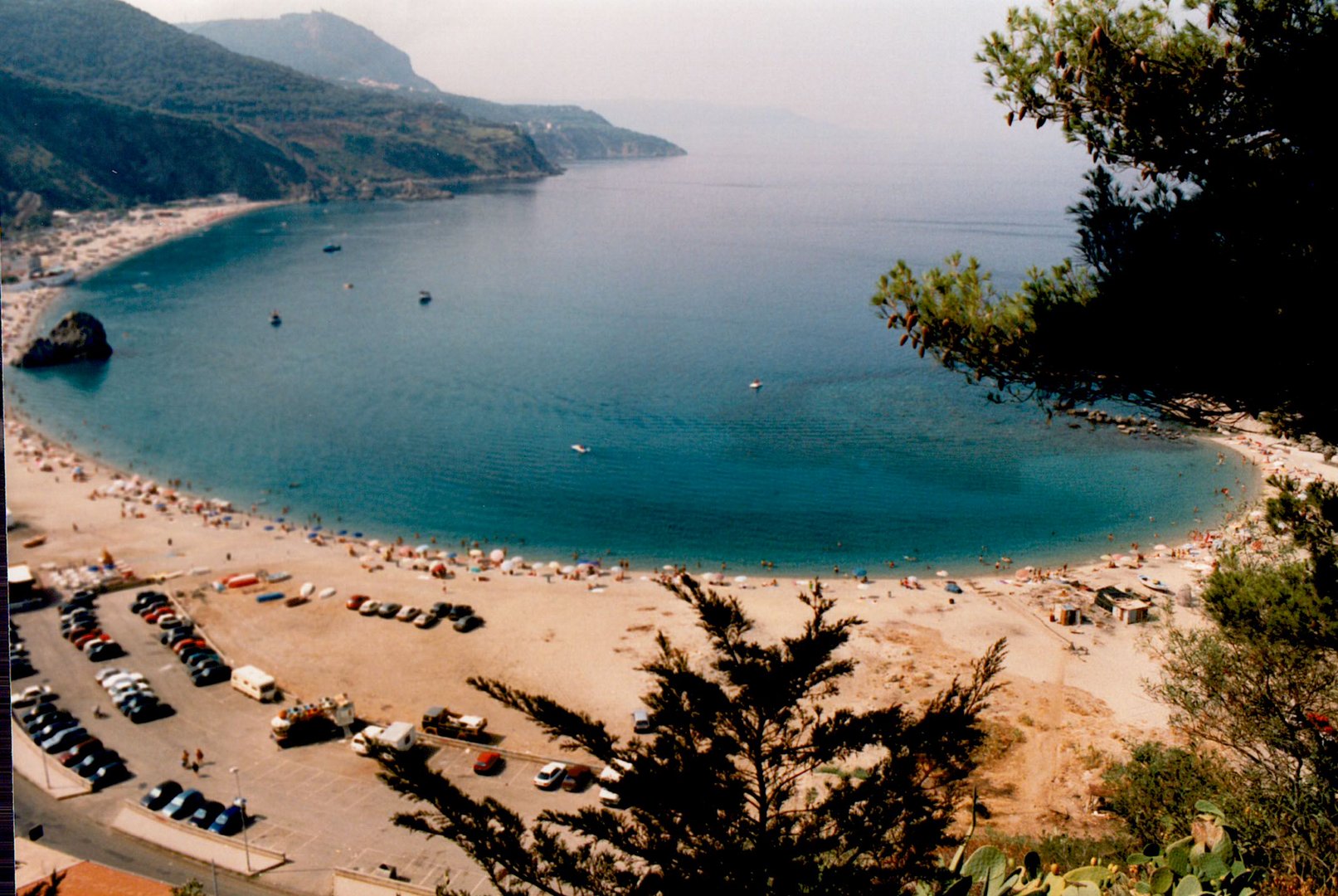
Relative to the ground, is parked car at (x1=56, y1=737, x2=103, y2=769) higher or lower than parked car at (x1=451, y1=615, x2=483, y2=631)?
lower

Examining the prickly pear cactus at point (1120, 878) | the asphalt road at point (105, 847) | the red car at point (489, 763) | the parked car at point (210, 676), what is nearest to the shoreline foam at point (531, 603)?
the parked car at point (210, 676)

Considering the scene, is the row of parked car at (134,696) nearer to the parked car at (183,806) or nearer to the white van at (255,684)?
the white van at (255,684)

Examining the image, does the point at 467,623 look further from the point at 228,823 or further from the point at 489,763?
the point at 228,823

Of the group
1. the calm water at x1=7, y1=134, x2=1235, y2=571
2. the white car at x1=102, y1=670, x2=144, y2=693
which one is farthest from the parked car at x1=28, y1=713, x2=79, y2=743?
the calm water at x1=7, y1=134, x2=1235, y2=571

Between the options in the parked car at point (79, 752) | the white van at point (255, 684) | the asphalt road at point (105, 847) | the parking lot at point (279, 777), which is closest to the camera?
the asphalt road at point (105, 847)

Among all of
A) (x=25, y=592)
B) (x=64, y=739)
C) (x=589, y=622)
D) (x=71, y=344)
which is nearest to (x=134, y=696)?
(x=64, y=739)

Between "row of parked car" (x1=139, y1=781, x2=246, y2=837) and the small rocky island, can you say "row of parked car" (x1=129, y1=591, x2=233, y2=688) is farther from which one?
the small rocky island
